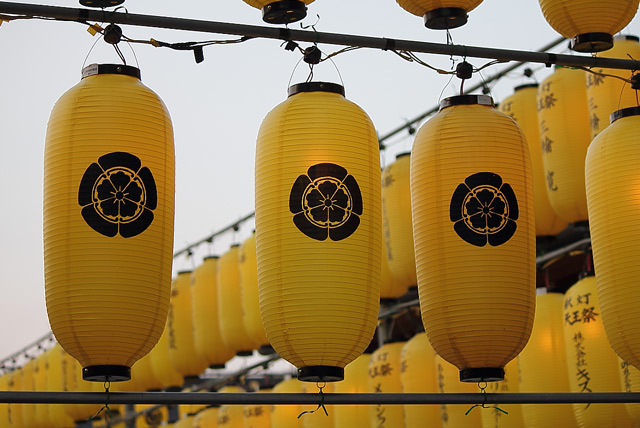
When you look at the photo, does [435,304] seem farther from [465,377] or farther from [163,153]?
[163,153]

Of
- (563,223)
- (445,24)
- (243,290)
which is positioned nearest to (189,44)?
(445,24)

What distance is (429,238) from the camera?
6.11 m

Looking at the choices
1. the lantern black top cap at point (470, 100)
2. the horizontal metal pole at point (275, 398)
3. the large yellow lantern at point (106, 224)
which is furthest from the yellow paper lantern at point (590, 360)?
the large yellow lantern at point (106, 224)

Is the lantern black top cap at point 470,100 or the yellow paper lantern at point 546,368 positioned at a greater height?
the lantern black top cap at point 470,100

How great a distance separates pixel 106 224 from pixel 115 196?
0.16 metres

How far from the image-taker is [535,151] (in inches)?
371

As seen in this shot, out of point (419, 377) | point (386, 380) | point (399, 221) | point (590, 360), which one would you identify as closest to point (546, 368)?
point (590, 360)

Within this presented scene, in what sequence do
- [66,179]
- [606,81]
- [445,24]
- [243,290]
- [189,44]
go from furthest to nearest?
1. [243,290]
2. [606,81]
3. [445,24]
4. [189,44]
5. [66,179]

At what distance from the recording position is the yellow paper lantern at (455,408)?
9.23m

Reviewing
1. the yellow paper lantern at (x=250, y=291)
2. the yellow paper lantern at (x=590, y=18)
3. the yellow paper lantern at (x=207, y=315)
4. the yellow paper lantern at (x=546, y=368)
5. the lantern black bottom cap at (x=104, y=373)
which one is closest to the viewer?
the lantern black bottom cap at (x=104, y=373)

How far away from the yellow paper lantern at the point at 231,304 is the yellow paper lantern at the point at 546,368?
16.9 feet

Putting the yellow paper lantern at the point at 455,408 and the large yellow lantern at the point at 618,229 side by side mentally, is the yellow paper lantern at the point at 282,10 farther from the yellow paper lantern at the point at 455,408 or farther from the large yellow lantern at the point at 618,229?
the yellow paper lantern at the point at 455,408

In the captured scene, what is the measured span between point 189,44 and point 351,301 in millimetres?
1656

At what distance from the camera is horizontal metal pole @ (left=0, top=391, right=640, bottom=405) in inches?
208
